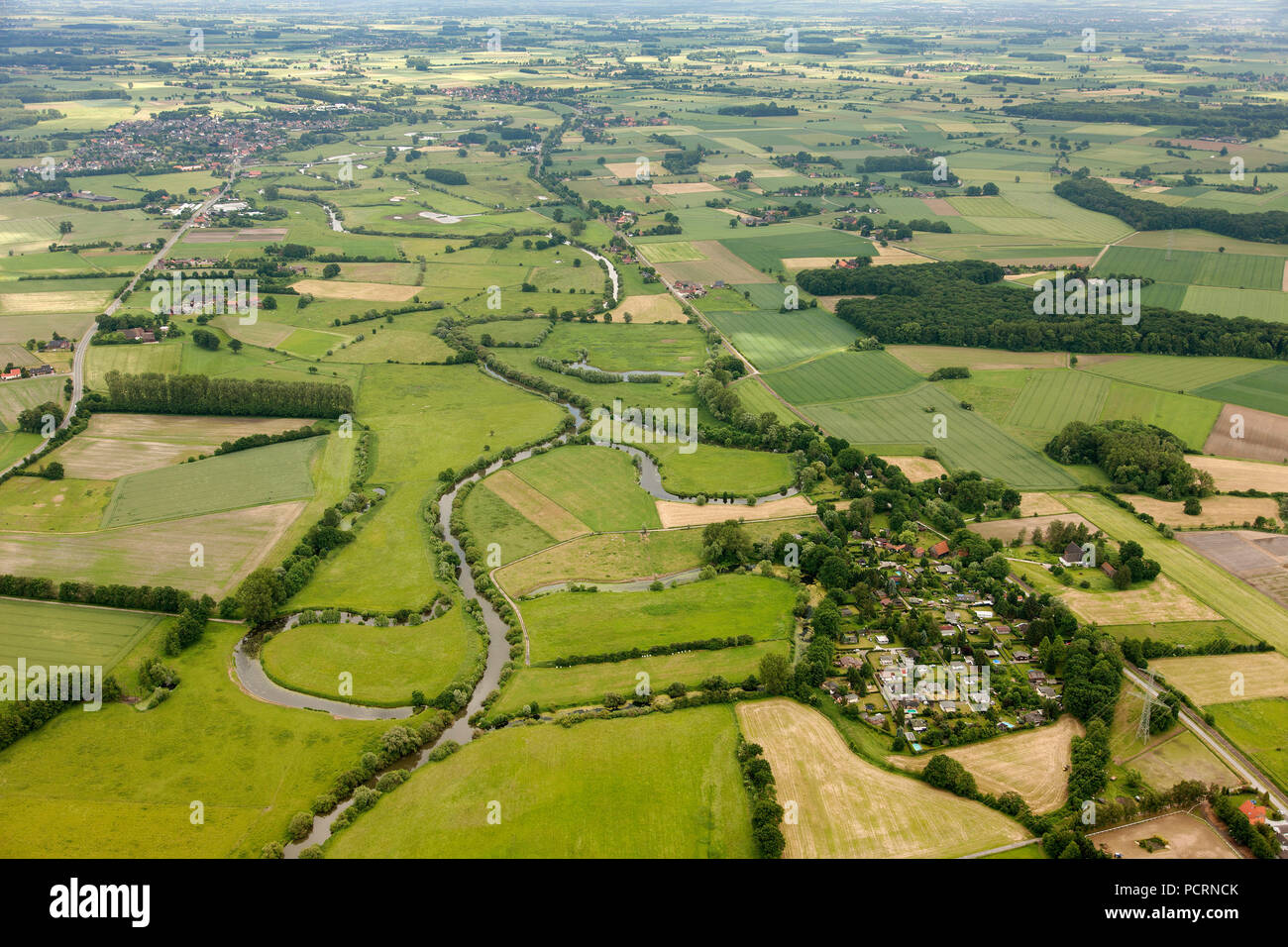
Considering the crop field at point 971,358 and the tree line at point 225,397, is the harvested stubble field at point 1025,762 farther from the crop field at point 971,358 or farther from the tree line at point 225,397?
the tree line at point 225,397

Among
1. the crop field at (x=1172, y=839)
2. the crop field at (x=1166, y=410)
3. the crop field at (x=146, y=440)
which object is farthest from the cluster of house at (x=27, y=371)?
the crop field at (x=1166, y=410)

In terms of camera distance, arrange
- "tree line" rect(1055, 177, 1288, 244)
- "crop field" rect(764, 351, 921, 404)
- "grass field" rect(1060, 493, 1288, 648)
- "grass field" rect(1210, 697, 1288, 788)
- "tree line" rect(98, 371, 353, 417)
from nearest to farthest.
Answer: "grass field" rect(1210, 697, 1288, 788) → "grass field" rect(1060, 493, 1288, 648) → "tree line" rect(98, 371, 353, 417) → "crop field" rect(764, 351, 921, 404) → "tree line" rect(1055, 177, 1288, 244)

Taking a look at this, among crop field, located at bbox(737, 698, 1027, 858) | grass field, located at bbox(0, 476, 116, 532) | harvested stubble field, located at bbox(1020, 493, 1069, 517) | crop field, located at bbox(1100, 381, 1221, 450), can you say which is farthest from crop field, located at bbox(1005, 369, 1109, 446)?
grass field, located at bbox(0, 476, 116, 532)

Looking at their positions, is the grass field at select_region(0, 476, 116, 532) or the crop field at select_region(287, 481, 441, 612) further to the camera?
the grass field at select_region(0, 476, 116, 532)

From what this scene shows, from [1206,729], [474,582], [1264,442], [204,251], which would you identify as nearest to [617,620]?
[474,582]

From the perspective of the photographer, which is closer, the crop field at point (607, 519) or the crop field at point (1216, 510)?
the crop field at point (607, 519)

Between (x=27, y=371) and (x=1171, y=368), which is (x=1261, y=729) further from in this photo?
(x=27, y=371)

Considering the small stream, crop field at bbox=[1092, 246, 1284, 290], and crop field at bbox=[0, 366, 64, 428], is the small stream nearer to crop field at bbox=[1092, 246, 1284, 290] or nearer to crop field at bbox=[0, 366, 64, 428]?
crop field at bbox=[0, 366, 64, 428]
